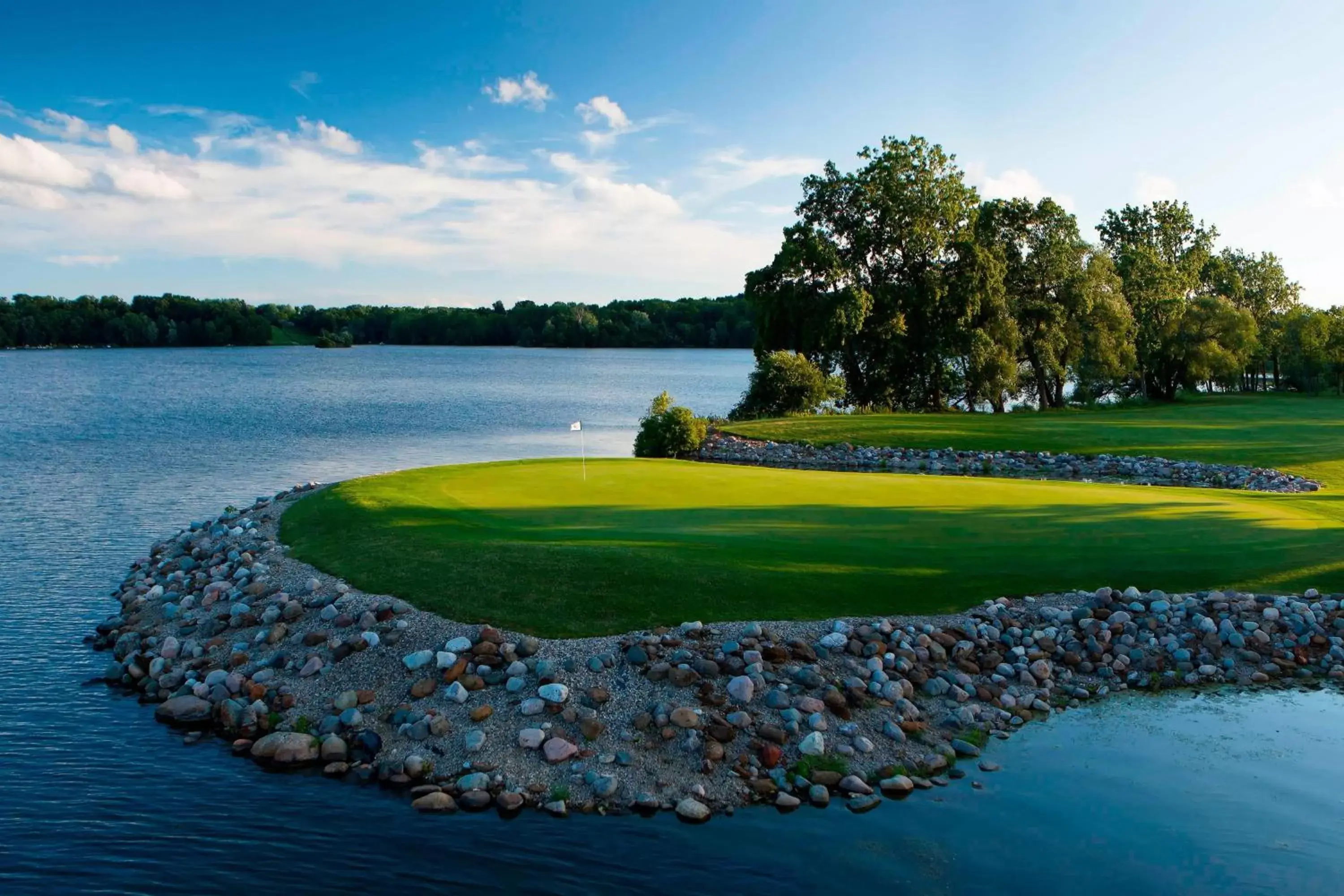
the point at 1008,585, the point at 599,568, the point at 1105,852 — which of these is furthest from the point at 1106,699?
the point at 599,568

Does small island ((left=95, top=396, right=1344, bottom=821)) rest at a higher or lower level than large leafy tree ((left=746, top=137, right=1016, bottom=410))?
lower

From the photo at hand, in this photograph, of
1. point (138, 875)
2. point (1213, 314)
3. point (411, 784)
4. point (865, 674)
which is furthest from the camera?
point (1213, 314)

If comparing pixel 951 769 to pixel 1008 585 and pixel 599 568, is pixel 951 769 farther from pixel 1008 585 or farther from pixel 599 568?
→ pixel 599 568

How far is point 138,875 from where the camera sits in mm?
7723

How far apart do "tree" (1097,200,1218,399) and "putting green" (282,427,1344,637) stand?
42.5m

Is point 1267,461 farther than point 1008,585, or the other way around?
point 1267,461

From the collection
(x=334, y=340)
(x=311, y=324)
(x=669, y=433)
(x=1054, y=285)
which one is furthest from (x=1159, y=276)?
(x=311, y=324)

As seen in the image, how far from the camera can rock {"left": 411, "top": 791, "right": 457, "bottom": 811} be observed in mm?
8672

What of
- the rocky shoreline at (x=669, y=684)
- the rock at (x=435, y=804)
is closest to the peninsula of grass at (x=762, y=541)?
the rocky shoreline at (x=669, y=684)

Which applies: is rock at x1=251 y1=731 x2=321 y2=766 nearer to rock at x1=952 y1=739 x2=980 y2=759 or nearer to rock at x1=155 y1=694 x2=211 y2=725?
rock at x1=155 y1=694 x2=211 y2=725

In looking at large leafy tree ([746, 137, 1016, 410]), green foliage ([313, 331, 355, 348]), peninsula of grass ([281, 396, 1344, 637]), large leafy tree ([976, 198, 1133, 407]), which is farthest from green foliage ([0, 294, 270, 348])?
peninsula of grass ([281, 396, 1344, 637])

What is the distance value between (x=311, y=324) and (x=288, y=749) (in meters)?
197

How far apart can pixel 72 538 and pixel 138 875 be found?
49.1ft

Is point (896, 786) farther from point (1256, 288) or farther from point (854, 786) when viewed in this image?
point (1256, 288)
